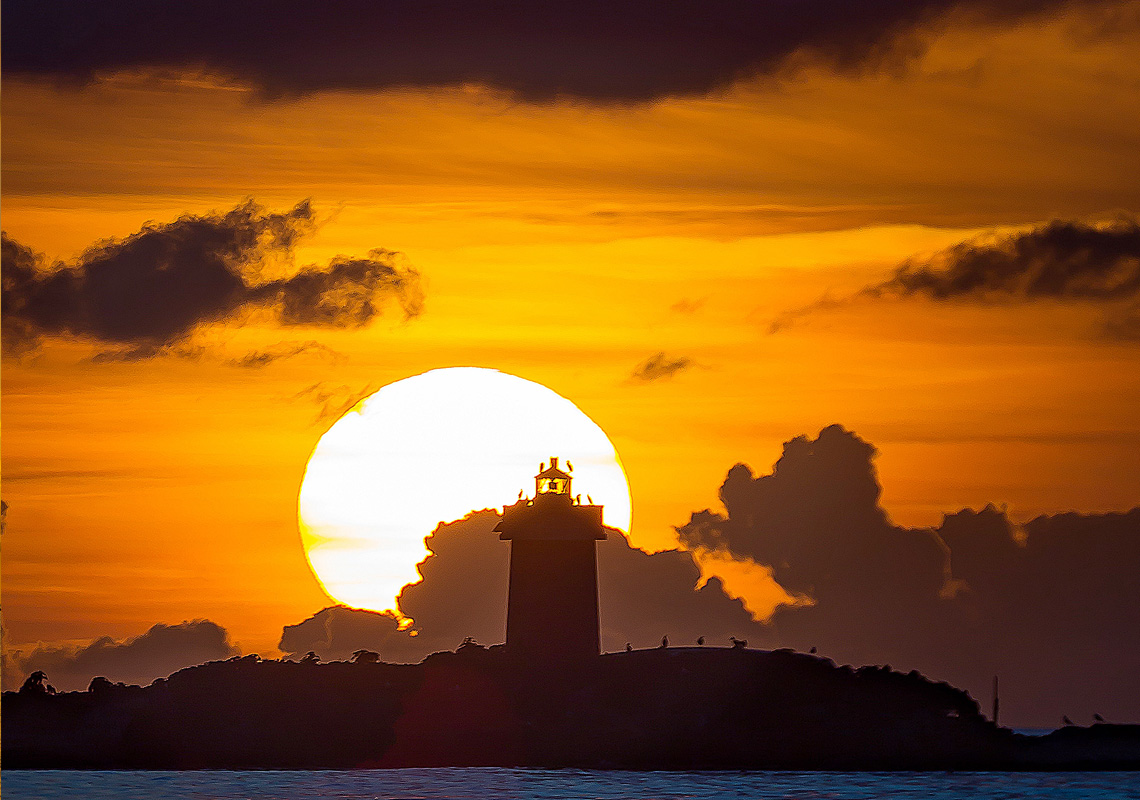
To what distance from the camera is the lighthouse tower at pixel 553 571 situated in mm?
73125

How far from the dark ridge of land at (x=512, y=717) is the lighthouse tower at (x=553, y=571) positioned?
4.59 ft

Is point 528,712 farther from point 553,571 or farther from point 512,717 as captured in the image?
point 553,571

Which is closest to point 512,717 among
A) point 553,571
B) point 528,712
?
point 528,712

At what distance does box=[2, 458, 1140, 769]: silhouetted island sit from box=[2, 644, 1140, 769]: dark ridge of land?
63mm

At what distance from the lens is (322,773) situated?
75438mm

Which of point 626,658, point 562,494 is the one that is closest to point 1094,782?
point 626,658

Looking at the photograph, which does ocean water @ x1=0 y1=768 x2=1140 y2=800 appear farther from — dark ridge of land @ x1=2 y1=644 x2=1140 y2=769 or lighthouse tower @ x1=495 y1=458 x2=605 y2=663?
lighthouse tower @ x1=495 y1=458 x2=605 y2=663

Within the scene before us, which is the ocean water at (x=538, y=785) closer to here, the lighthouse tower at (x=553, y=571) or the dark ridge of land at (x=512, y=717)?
the dark ridge of land at (x=512, y=717)

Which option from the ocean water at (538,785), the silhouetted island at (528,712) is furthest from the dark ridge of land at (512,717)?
the ocean water at (538,785)

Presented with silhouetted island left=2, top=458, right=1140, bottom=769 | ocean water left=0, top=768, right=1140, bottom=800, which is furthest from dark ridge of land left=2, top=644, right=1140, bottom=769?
ocean water left=0, top=768, right=1140, bottom=800

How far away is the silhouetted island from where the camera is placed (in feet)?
250

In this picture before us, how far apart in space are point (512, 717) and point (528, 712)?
3.14 ft

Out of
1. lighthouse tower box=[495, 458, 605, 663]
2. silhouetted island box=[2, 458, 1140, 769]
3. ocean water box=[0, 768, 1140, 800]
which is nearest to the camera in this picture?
ocean water box=[0, 768, 1140, 800]

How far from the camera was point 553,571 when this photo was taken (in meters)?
73.6
